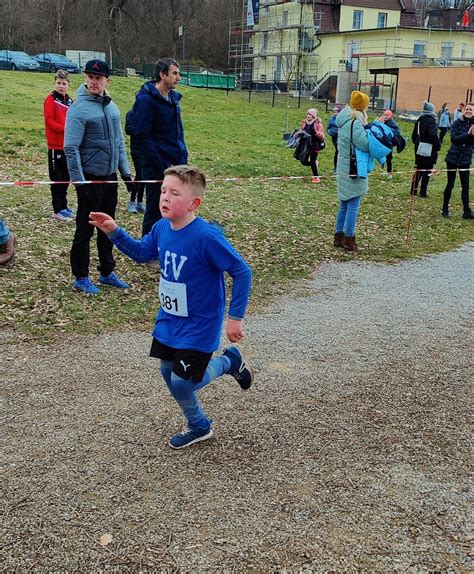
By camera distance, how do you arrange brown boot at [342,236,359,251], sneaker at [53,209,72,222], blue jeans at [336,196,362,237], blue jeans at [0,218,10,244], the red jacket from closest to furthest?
1. blue jeans at [0,218,10,244]
2. blue jeans at [336,196,362,237]
3. the red jacket
4. brown boot at [342,236,359,251]
5. sneaker at [53,209,72,222]

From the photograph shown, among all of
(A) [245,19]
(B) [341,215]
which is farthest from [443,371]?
(A) [245,19]

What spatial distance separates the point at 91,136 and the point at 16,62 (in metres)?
42.9

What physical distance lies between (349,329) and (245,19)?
6160 centimetres

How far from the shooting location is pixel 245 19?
6150cm

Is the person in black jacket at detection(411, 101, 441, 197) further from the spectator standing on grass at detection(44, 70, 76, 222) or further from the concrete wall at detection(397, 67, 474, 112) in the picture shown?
the concrete wall at detection(397, 67, 474, 112)

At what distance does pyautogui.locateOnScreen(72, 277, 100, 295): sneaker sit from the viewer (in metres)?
6.54

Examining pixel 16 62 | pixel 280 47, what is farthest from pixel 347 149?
pixel 280 47

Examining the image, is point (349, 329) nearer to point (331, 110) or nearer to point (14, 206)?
point (14, 206)

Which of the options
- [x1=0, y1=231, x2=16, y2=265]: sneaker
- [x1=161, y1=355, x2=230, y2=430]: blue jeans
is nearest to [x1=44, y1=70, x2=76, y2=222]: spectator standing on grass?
[x1=0, y1=231, x2=16, y2=265]: sneaker

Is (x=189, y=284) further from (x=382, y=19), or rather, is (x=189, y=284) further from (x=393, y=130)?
(x=382, y=19)

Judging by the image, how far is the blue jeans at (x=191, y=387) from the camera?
11.7ft

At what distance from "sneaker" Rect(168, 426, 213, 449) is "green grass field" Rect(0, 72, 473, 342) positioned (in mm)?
2136

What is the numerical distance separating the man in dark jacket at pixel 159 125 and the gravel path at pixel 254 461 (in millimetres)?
2252

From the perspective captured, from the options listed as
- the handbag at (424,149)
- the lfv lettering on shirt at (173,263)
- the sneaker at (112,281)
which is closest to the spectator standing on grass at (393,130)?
the handbag at (424,149)
